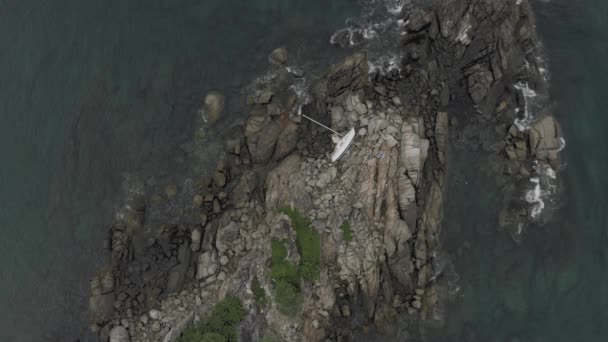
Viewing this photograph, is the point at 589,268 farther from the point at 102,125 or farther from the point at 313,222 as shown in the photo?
the point at 102,125

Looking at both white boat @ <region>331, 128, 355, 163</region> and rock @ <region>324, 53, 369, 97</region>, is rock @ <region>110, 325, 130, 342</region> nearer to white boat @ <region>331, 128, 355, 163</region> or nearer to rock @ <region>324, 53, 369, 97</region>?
white boat @ <region>331, 128, 355, 163</region>

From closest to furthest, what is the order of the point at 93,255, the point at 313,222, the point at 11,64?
the point at 313,222 → the point at 93,255 → the point at 11,64

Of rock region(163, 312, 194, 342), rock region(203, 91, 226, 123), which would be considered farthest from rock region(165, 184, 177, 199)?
rock region(163, 312, 194, 342)

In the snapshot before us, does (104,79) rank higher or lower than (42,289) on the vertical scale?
higher

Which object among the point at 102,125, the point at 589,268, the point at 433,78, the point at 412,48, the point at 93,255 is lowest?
the point at 589,268

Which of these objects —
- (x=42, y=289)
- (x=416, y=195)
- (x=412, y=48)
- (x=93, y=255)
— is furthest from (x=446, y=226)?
(x=42, y=289)

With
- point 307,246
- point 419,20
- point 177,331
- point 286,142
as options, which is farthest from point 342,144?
point 177,331
